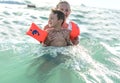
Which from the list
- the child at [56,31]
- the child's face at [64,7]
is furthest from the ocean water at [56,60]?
the child's face at [64,7]

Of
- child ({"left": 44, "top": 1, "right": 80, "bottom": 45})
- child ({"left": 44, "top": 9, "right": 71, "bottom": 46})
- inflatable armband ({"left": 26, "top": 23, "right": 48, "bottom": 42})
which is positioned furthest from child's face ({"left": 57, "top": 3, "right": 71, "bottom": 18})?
inflatable armband ({"left": 26, "top": 23, "right": 48, "bottom": 42})

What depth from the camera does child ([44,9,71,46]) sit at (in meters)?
5.28

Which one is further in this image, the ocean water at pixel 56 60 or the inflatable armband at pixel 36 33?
the inflatable armband at pixel 36 33

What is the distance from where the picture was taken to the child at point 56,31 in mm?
5281

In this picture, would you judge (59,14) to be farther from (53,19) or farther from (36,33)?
(36,33)

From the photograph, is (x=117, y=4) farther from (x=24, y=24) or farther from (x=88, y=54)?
(x=88, y=54)

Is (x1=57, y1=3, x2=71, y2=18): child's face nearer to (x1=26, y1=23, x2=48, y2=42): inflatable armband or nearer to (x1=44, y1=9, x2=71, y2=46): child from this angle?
(x1=44, y1=9, x2=71, y2=46): child

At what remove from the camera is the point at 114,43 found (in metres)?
7.55

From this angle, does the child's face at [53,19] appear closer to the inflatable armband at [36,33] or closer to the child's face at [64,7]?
the inflatable armband at [36,33]

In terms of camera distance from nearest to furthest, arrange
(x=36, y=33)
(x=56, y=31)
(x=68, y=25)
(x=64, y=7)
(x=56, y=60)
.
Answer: (x=56, y=60) < (x=36, y=33) < (x=56, y=31) < (x=64, y=7) < (x=68, y=25)

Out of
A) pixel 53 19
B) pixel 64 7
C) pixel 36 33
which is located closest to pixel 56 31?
pixel 53 19

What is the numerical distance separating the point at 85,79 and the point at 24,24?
4.14 meters

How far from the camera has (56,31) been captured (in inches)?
213

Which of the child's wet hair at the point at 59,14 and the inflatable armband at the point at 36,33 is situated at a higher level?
the child's wet hair at the point at 59,14
